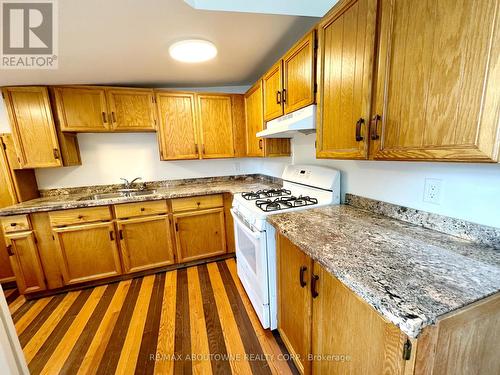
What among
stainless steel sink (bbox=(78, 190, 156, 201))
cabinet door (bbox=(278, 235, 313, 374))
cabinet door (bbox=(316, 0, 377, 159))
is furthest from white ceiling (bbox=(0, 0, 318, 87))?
cabinet door (bbox=(278, 235, 313, 374))

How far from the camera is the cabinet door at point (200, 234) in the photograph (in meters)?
2.39

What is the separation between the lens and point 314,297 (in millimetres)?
937

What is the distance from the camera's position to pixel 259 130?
217 centimetres

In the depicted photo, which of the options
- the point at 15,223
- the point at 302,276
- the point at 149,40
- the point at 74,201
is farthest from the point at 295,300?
the point at 15,223

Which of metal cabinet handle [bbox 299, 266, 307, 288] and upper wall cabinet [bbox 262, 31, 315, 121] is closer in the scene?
metal cabinet handle [bbox 299, 266, 307, 288]

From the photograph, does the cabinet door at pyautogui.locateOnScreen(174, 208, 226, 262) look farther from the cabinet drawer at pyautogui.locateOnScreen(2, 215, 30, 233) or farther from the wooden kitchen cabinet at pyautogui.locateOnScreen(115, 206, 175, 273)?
the cabinet drawer at pyautogui.locateOnScreen(2, 215, 30, 233)

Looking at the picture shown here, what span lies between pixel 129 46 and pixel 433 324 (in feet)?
7.30

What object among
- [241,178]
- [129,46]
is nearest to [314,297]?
[129,46]

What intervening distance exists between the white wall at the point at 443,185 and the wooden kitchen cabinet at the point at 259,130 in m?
0.70

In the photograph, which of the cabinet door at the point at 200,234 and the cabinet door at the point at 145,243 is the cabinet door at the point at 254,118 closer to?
the cabinet door at the point at 200,234

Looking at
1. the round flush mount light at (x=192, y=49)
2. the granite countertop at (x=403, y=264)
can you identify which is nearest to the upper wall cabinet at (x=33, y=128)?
the round flush mount light at (x=192, y=49)

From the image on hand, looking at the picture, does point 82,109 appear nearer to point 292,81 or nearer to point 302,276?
point 292,81

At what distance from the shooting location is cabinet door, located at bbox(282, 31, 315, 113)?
49.3 inches

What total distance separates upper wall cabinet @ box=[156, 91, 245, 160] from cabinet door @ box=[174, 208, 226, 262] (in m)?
0.74
